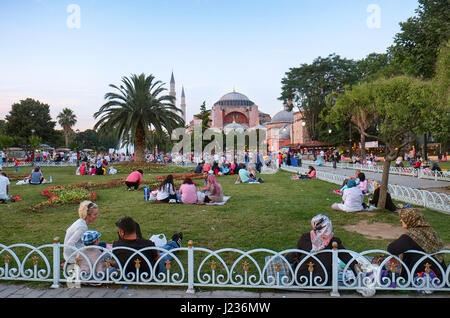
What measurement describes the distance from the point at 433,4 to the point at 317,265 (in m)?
15.1

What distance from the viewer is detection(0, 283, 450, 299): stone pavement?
3.86m

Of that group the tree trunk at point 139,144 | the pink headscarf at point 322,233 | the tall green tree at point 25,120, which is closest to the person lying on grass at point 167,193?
the pink headscarf at point 322,233

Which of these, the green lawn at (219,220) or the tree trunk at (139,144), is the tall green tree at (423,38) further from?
the tree trunk at (139,144)

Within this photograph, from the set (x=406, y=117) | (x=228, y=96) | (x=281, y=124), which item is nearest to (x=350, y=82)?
(x=406, y=117)

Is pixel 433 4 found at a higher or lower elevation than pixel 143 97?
higher

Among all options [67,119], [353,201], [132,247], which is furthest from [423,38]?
[67,119]

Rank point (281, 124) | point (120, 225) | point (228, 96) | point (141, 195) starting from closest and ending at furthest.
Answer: point (120, 225), point (141, 195), point (281, 124), point (228, 96)

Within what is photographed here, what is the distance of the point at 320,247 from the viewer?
421 cm

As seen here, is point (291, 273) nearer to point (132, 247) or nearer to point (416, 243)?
point (416, 243)

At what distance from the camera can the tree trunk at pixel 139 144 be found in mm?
27712

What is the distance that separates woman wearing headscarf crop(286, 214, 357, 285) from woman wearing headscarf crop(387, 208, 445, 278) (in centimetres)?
60

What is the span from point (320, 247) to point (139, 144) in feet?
83.7
